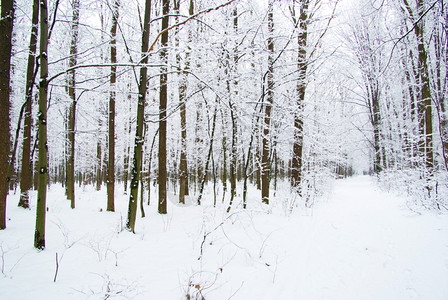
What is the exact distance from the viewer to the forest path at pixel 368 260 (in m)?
2.73

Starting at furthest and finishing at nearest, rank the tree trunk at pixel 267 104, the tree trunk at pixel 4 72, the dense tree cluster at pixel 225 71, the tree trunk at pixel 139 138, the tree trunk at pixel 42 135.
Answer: the tree trunk at pixel 267 104 < the tree trunk at pixel 139 138 < the dense tree cluster at pixel 225 71 < the tree trunk at pixel 4 72 < the tree trunk at pixel 42 135

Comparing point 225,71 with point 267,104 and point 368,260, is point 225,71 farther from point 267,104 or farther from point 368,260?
point 368,260

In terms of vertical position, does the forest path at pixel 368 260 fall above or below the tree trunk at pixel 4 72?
below

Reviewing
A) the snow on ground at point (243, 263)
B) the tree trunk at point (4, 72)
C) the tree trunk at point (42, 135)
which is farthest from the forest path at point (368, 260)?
the tree trunk at point (4, 72)

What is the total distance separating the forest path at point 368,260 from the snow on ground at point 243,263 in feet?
0.04

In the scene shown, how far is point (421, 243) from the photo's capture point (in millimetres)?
3938

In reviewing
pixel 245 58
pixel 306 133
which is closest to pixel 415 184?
pixel 306 133

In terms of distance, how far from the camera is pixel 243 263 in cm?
353

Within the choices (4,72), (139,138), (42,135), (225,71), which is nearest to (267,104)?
(225,71)

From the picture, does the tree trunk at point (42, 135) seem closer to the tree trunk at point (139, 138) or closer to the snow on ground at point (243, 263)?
the snow on ground at point (243, 263)

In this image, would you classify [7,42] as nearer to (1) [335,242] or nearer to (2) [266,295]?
(2) [266,295]

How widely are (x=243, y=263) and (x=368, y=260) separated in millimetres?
2004

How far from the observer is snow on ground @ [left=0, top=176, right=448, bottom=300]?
8.74ft

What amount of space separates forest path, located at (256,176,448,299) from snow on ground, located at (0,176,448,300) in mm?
12
